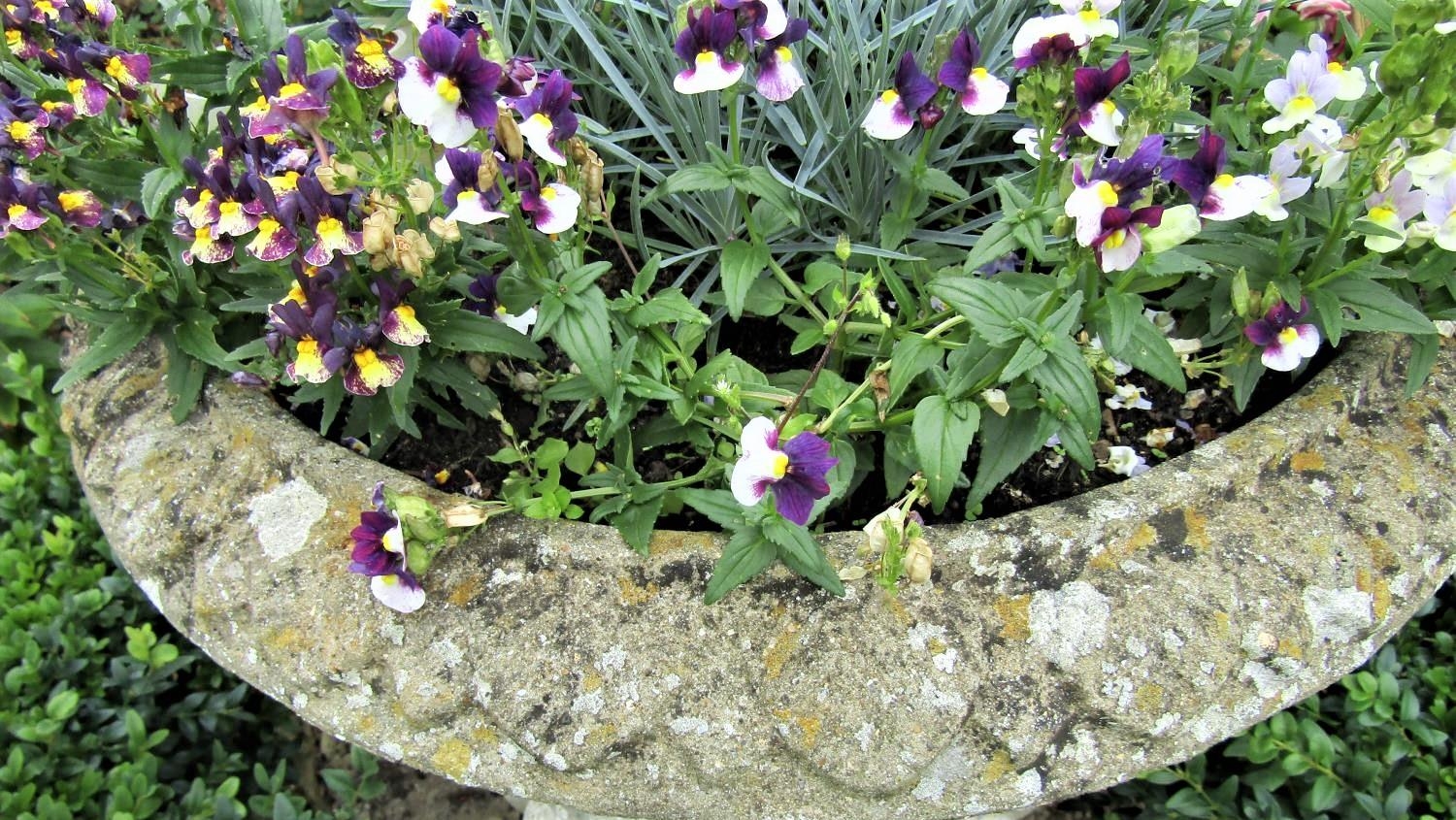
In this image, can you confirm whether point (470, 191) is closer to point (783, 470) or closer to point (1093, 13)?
point (783, 470)

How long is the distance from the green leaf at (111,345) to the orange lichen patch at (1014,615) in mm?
1168

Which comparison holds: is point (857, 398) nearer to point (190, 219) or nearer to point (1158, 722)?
point (1158, 722)

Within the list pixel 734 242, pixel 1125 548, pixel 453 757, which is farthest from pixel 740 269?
pixel 453 757

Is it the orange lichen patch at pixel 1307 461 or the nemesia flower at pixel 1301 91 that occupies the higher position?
the nemesia flower at pixel 1301 91

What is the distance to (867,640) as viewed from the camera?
1216 millimetres

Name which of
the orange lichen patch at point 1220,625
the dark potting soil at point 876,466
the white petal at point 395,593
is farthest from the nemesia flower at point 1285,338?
the white petal at point 395,593

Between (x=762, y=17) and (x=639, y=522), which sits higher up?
(x=762, y=17)

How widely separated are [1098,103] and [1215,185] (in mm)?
165

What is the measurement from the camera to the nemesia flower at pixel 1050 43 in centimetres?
124

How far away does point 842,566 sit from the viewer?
1249mm

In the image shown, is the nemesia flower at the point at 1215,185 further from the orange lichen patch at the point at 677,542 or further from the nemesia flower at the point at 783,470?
the orange lichen patch at the point at 677,542

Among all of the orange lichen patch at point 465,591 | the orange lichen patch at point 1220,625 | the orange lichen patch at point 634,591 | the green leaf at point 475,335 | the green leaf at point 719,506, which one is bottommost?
the orange lichen patch at point 465,591

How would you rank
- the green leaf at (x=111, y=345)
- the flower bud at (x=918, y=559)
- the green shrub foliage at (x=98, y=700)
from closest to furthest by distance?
the flower bud at (x=918, y=559) → the green leaf at (x=111, y=345) → the green shrub foliage at (x=98, y=700)

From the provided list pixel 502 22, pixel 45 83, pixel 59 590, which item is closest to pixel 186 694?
pixel 59 590
